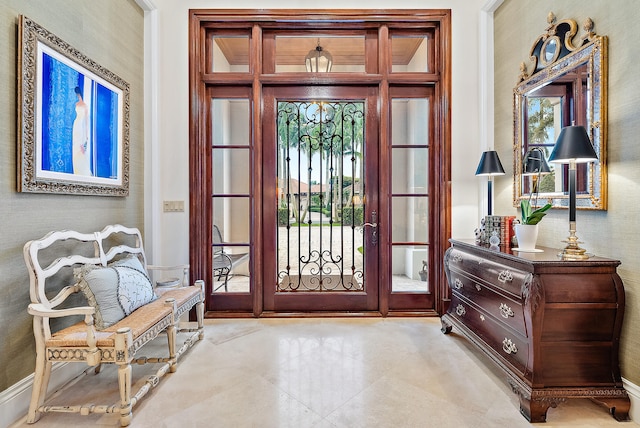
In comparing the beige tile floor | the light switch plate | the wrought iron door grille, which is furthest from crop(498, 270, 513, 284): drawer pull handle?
the light switch plate

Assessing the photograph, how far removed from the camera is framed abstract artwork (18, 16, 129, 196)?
1.78m

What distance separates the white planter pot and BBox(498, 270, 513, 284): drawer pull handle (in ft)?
0.90

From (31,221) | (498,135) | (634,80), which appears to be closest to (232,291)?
(31,221)

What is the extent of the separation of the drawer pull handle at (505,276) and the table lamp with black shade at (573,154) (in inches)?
11.4

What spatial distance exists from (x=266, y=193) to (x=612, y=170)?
2646mm

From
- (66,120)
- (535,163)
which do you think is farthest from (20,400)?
(535,163)

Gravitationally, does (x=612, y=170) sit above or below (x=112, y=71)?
below

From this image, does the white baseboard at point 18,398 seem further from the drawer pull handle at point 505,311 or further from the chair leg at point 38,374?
the drawer pull handle at point 505,311

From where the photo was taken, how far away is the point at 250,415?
5.69 ft

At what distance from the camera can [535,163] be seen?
2420 mm

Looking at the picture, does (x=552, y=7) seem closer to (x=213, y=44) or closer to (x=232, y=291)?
(x=213, y=44)

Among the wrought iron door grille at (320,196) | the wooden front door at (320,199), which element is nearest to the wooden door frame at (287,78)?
the wooden front door at (320,199)

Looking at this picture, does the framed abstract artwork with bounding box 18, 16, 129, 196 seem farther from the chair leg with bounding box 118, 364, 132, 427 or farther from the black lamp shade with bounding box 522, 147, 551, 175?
the black lamp shade with bounding box 522, 147, 551, 175

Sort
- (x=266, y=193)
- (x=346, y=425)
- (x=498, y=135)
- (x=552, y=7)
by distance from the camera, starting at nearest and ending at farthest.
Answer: (x=346, y=425) < (x=552, y=7) < (x=498, y=135) < (x=266, y=193)
